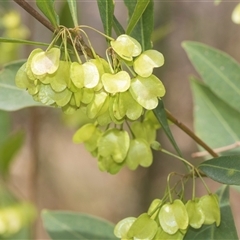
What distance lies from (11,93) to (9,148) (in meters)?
0.65

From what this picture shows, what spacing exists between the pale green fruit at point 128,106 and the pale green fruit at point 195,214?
0.16 meters

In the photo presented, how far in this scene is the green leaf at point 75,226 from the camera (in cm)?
107

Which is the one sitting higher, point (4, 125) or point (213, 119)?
point (4, 125)

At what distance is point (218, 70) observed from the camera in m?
1.10

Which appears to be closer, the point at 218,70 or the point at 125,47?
the point at 125,47

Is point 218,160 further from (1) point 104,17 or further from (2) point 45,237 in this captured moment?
(2) point 45,237

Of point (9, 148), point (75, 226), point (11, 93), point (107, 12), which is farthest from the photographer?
point (9, 148)

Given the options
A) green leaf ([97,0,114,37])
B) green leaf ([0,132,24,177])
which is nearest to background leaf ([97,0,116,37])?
green leaf ([97,0,114,37])

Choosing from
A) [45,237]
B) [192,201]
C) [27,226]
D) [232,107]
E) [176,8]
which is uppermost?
[176,8]

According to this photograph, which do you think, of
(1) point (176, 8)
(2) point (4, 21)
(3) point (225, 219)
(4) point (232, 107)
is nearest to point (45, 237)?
(1) point (176, 8)

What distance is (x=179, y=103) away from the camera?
340cm

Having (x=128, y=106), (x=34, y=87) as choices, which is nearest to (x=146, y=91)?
(x=128, y=106)

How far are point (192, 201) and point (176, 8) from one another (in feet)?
9.04

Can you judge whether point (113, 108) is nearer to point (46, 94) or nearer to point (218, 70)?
point (46, 94)
